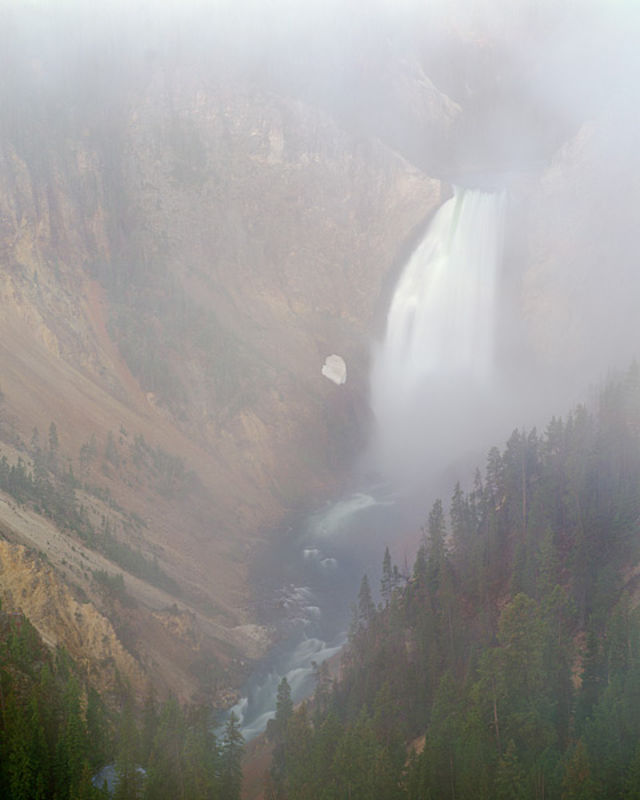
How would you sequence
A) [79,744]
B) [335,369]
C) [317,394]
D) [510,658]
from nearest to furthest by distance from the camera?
[79,744] < [510,658] < [317,394] < [335,369]

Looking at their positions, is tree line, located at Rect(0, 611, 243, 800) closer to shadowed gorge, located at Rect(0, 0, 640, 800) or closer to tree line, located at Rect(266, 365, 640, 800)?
shadowed gorge, located at Rect(0, 0, 640, 800)

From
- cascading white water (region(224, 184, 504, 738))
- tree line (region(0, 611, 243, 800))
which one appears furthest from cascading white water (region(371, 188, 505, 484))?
tree line (region(0, 611, 243, 800))

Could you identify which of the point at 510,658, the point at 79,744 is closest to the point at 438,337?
the point at 510,658

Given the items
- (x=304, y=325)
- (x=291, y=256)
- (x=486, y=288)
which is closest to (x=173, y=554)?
(x=304, y=325)

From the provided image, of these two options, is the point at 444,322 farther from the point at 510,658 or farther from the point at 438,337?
the point at 510,658

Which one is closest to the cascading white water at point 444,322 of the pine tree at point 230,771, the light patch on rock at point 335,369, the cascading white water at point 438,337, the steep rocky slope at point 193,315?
the cascading white water at point 438,337

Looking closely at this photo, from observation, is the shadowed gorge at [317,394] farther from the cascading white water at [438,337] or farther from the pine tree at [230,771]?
the cascading white water at [438,337]

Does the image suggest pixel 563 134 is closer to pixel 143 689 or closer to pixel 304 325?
pixel 304 325
